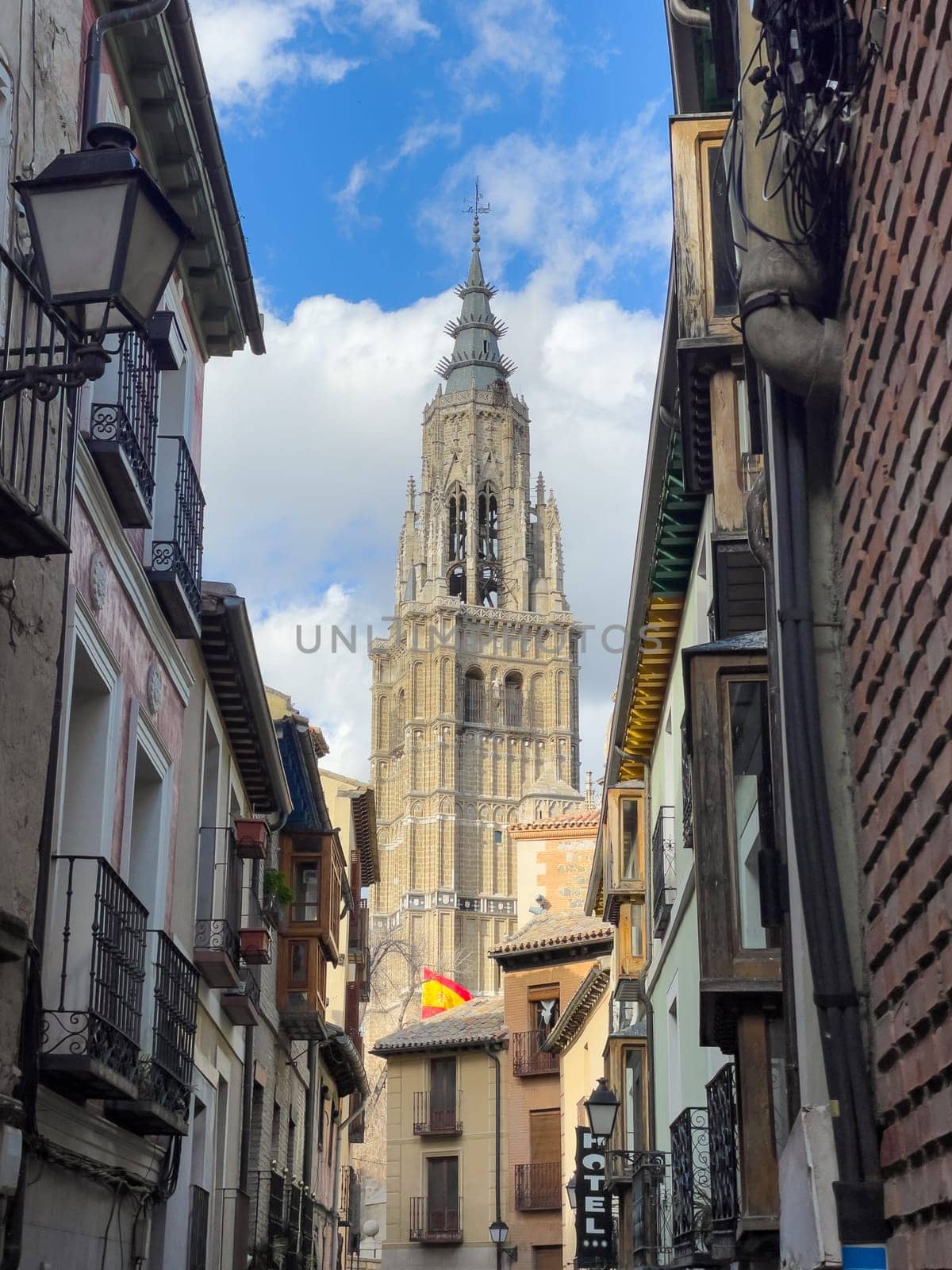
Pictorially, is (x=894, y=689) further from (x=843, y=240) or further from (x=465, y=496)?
(x=465, y=496)

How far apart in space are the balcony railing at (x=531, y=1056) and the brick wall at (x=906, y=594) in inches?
1407

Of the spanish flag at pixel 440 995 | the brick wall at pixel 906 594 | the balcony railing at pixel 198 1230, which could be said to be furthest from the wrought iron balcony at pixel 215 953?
the spanish flag at pixel 440 995

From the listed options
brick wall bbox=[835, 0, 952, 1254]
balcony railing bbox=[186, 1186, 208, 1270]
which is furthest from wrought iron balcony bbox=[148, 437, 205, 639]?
brick wall bbox=[835, 0, 952, 1254]

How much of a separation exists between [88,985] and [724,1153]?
14.8 ft

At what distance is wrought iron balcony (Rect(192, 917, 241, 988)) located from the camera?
44.0 ft

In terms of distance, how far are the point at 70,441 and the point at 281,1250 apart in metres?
15.2

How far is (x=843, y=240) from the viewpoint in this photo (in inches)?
212

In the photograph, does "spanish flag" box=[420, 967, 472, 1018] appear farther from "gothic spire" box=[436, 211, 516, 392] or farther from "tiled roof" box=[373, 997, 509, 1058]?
"gothic spire" box=[436, 211, 516, 392]

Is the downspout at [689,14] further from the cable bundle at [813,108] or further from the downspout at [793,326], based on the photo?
the downspout at [793,326]

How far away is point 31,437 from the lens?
6.08m

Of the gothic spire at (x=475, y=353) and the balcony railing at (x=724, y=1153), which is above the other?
the gothic spire at (x=475, y=353)

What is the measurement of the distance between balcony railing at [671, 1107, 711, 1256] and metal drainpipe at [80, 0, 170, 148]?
26.8ft

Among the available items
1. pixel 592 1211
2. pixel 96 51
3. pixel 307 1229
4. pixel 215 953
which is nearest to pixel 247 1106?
pixel 215 953

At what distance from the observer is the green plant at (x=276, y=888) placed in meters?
19.2
